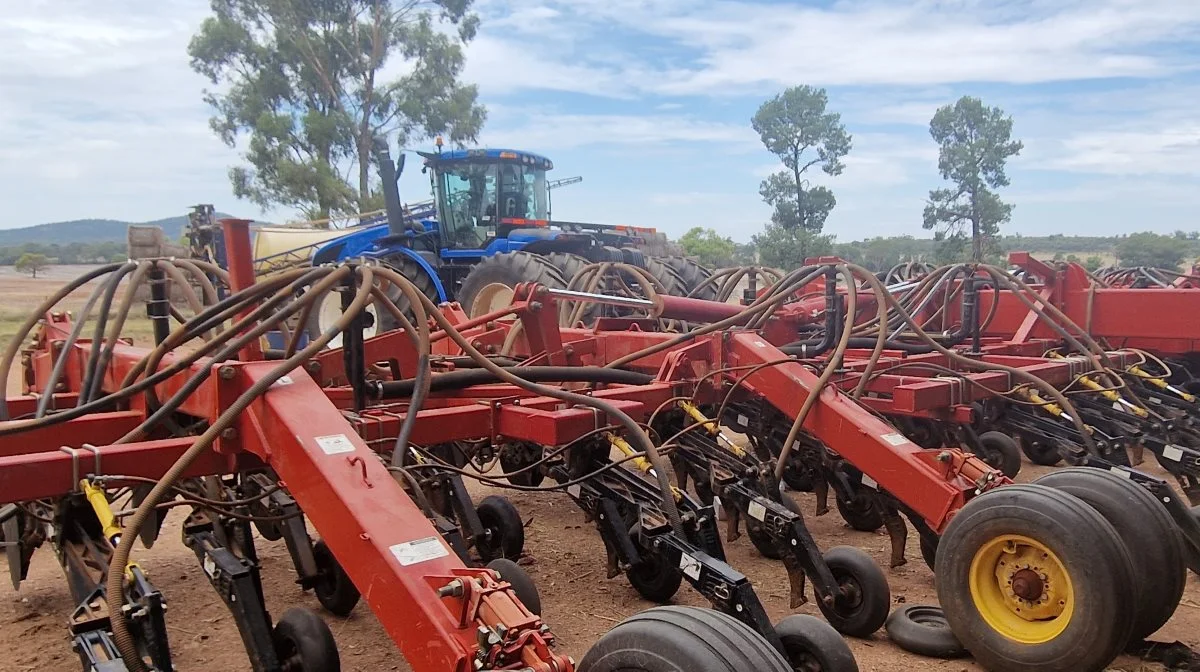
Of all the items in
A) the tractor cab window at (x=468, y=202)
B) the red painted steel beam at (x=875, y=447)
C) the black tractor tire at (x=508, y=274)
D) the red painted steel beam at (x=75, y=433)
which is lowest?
the red painted steel beam at (x=875, y=447)

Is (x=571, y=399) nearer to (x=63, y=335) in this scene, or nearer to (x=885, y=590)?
(x=885, y=590)

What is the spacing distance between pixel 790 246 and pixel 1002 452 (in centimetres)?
1625

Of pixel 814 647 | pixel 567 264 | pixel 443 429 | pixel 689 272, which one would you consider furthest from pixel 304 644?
pixel 689 272

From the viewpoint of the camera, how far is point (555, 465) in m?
4.06

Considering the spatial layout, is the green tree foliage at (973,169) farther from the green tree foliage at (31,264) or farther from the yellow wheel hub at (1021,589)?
the green tree foliage at (31,264)

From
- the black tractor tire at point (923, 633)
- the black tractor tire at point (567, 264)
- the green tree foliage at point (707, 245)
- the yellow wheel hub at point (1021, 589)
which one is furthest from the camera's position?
the green tree foliage at point (707, 245)

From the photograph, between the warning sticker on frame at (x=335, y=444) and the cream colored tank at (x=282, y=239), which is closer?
the warning sticker on frame at (x=335, y=444)

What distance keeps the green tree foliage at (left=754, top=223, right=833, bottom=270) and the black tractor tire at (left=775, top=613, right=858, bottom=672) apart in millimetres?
18572

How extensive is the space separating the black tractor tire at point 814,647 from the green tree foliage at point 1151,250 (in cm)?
2044

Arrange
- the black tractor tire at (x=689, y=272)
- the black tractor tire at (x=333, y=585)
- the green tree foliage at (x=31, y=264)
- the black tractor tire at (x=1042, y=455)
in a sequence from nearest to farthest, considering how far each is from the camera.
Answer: the black tractor tire at (x=333, y=585) → the black tractor tire at (x=1042, y=455) → the black tractor tire at (x=689, y=272) → the green tree foliage at (x=31, y=264)

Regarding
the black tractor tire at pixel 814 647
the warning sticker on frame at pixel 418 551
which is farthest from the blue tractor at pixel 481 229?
the warning sticker on frame at pixel 418 551

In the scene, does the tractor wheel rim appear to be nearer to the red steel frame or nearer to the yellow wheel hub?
the red steel frame

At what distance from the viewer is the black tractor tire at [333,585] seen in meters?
3.55

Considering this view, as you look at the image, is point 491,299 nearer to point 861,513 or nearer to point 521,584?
point 861,513
